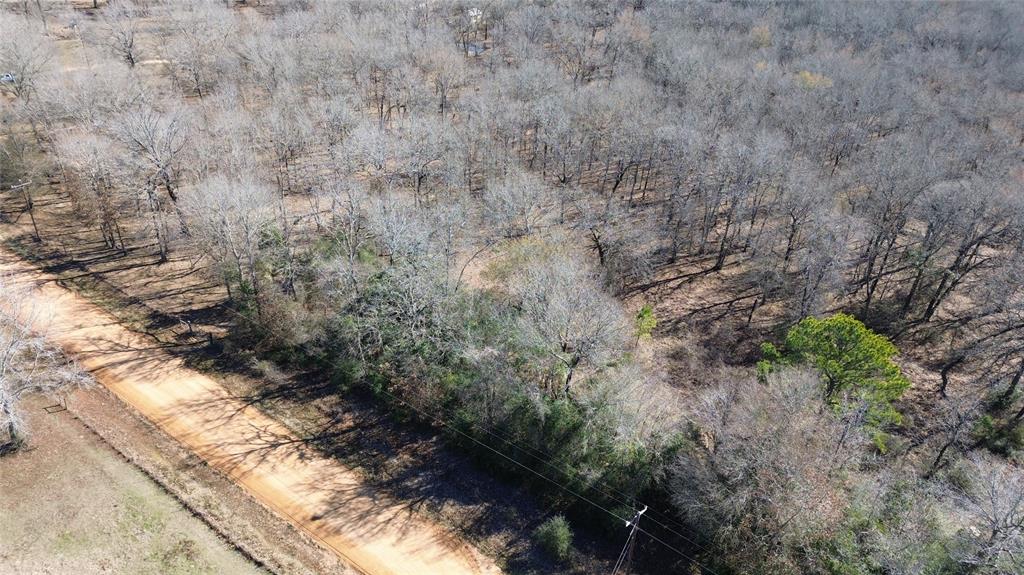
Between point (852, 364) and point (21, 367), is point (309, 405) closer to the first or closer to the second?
point (21, 367)

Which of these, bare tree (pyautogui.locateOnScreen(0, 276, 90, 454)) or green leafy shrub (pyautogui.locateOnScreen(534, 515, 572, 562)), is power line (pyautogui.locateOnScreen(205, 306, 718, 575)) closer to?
green leafy shrub (pyautogui.locateOnScreen(534, 515, 572, 562))

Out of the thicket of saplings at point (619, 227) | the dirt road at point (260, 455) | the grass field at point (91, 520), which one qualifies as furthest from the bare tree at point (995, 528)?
the grass field at point (91, 520)

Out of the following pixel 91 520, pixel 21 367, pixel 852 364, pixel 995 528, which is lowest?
pixel 91 520

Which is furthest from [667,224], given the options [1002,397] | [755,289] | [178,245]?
[178,245]

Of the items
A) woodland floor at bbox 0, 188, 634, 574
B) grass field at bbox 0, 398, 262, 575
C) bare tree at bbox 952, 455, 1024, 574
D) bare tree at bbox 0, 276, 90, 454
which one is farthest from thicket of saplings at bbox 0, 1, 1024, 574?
grass field at bbox 0, 398, 262, 575

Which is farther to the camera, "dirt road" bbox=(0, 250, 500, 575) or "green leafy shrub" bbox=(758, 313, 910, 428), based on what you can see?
"green leafy shrub" bbox=(758, 313, 910, 428)

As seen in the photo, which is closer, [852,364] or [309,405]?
[852,364]

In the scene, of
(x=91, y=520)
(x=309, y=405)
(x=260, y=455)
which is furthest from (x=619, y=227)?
(x=91, y=520)
